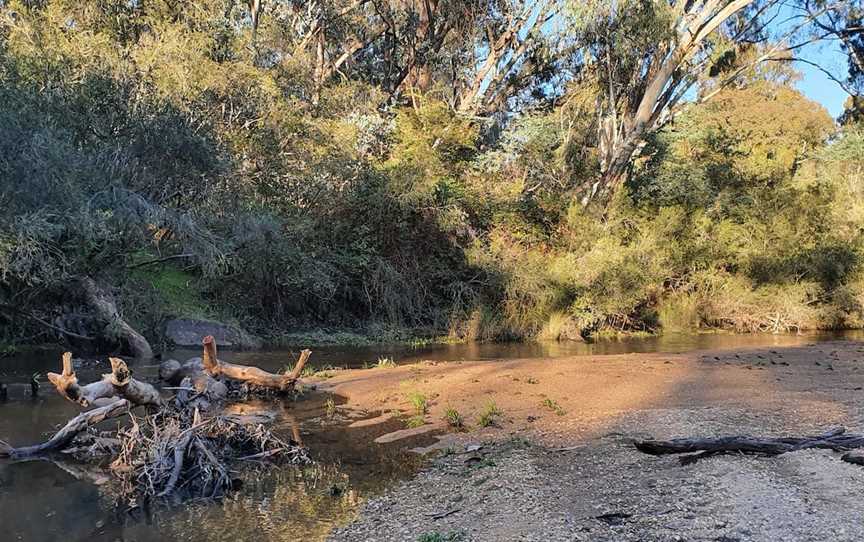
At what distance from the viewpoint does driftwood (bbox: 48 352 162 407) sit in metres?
7.26

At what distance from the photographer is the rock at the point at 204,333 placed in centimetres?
1717

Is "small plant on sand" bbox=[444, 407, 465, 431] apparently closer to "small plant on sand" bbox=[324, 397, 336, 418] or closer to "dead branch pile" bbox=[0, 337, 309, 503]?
"small plant on sand" bbox=[324, 397, 336, 418]

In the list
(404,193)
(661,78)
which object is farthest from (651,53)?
(404,193)

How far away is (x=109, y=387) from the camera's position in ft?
26.1

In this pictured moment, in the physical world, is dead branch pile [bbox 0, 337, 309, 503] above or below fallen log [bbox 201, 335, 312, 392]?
below

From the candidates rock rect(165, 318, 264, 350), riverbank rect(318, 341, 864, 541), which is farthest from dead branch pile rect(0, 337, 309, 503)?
rock rect(165, 318, 264, 350)

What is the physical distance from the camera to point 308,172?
66.5 ft

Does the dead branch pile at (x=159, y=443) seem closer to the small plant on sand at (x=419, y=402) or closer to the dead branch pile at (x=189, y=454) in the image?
the dead branch pile at (x=189, y=454)

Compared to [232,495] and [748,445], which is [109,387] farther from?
[748,445]

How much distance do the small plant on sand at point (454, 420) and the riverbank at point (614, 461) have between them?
6.6 inches

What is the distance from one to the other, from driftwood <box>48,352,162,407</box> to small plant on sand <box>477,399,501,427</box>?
378 centimetres

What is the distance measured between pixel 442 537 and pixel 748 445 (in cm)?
311

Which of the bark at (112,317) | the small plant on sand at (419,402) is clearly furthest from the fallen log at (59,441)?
the bark at (112,317)

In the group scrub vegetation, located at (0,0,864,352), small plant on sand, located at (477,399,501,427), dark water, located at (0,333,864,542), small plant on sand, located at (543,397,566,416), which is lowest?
dark water, located at (0,333,864,542)
